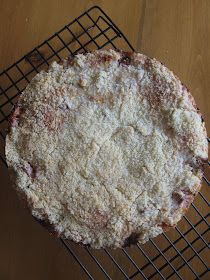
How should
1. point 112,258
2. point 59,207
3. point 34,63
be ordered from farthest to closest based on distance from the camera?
point 34,63 < point 112,258 < point 59,207

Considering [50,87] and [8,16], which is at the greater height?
[8,16]

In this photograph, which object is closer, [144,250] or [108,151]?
[108,151]

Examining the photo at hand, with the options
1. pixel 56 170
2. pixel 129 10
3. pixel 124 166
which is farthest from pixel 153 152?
pixel 129 10

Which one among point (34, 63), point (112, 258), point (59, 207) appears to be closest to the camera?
point (59, 207)

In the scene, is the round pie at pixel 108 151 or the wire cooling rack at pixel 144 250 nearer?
the round pie at pixel 108 151

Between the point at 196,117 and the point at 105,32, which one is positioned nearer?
the point at 196,117

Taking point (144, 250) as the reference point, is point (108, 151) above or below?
above

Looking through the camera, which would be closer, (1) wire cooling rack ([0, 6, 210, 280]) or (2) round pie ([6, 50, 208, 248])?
(2) round pie ([6, 50, 208, 248])

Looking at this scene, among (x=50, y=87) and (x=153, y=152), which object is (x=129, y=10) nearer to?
(x=50, y=87)
